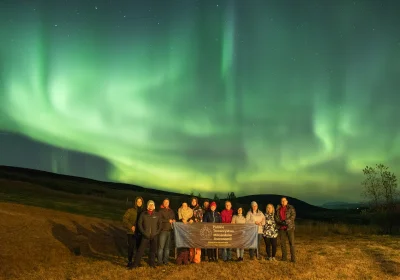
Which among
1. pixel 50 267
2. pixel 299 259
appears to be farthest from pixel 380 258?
pixel 50 267

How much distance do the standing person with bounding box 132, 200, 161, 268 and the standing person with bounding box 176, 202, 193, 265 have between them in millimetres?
1423

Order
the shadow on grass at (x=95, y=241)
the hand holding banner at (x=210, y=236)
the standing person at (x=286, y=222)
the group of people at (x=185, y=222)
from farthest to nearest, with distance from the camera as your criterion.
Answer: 1. the shadow on grass at (x=95, y=241)
2. the hand holding banner at (x=210, y=236)
3. the standing person at (x=286, y=222)
4. the group of people at (x=185, y=222)

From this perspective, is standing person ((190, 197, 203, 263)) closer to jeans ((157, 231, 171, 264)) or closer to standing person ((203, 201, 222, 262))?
standing person ((203, 201, 222, 262))

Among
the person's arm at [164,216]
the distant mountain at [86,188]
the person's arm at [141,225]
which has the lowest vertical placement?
the person's arm at [141,225]

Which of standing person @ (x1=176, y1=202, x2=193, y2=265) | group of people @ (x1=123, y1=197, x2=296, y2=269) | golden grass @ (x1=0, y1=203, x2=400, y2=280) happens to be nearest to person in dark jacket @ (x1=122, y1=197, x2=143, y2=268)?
group of people @ (x1=123, y1=197, x2=296, y2=269)

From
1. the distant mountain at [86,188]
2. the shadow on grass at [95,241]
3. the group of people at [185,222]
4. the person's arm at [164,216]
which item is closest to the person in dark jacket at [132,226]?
the group of people at [185,222]

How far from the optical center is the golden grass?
560 inches

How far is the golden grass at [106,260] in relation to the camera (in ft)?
46.6

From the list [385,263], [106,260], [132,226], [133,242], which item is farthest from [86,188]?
[385,263]

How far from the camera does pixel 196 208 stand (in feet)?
58.4

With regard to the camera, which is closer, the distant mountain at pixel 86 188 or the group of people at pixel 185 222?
the group of people at pixel 185 222

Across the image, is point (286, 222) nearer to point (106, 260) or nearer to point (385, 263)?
point (385, 263)

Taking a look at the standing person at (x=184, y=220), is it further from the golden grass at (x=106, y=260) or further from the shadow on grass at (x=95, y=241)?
the shadow on grass at (x=95, y=241)

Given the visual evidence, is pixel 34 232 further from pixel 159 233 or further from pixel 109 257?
pixel 159 233
